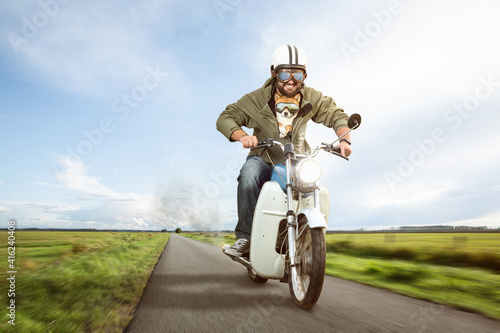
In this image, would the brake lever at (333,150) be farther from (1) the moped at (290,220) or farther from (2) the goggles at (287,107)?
(2) the goggles at (287,107)

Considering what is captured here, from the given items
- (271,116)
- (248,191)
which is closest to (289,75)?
(271,116)

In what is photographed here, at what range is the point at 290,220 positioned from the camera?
3012 millimetres

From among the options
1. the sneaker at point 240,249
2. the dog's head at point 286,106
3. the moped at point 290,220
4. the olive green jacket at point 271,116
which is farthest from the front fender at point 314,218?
the dog's head at point 286,106

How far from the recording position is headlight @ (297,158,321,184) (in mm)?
2945

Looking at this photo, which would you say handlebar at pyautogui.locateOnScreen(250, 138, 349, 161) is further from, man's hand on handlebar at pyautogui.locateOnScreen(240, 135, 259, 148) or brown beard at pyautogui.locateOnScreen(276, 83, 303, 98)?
brown beard at pyautogui.locateOnScreen(276, 83, 303, 98)

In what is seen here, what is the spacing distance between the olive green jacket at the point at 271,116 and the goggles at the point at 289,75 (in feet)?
1.01

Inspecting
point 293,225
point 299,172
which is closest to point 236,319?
point 293,225

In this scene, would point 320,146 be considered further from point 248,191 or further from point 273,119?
point 248,191

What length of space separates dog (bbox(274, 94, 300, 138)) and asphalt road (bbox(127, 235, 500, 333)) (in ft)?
6.44

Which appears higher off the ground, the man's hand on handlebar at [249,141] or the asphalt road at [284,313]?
the man's hand on handlebar at [249,141]

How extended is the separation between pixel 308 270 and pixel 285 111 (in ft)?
6.35

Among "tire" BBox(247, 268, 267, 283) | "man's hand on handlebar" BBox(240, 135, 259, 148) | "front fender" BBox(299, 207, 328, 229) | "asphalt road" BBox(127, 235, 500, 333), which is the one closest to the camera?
"asphalt road" BBox(127, 235, 500, 333)

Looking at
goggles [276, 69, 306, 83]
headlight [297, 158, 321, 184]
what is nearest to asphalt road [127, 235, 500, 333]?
headlight [297, 158, 321, 184]

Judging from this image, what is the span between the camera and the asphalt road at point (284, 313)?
2.23 m
